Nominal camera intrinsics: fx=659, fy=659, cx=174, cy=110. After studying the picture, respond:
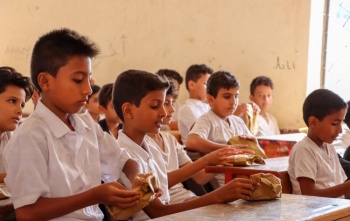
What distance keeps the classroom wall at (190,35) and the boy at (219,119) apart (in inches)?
68.0

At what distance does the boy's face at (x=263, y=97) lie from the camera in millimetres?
6285

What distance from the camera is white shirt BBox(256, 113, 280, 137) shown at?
6.25 metres

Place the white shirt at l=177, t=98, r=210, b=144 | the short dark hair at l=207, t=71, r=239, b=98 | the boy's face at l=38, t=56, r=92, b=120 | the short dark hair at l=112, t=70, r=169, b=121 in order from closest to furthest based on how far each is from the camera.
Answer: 1. the boy's face at l=38, t=56, r=92, b=120
2. the short dark hair at l=112, t=70, r=169, b=121
3. the short dark hair at l=207, t=71, r=239, b=98
4. the white shirt at l=177, t=98, r=210, b=144

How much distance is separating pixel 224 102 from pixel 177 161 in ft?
5.00

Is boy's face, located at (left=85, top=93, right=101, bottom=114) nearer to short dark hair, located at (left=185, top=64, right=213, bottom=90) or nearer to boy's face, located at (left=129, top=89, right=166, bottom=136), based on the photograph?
short dark hair, located at (left=185, top=64, right=213, bottom=90)

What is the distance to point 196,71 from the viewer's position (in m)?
6.51

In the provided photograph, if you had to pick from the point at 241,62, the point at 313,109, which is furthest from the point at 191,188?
the point at 241,62

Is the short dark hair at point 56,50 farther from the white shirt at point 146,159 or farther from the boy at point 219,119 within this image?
the boy at point 219,119

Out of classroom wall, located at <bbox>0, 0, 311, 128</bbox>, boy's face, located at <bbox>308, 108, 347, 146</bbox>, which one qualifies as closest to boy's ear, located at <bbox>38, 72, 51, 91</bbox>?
boy's face, located at <bbox>308, 108, 347, 146</bbox>

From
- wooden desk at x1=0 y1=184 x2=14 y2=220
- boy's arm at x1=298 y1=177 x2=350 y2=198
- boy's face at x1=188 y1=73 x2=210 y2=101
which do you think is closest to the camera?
wooden desk at x1=0 y1=184 x2=14 y2=220

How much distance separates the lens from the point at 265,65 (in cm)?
659

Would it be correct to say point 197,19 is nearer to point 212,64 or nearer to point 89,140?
point 212,64

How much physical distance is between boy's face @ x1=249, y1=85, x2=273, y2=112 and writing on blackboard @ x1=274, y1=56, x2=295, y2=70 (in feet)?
0.91

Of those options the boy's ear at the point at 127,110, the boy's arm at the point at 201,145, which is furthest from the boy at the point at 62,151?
the boy's arm at the point at 201,145
